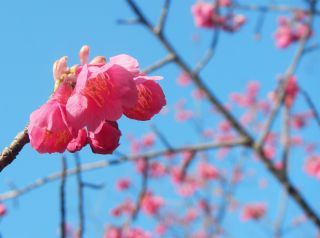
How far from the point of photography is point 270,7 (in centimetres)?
340

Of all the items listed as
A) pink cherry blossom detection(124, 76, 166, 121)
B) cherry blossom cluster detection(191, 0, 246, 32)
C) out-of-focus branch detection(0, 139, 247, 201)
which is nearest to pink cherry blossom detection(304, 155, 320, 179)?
cherry blossom cluster detection(191, 0, 246, 32)

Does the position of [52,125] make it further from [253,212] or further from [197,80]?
[253,212]

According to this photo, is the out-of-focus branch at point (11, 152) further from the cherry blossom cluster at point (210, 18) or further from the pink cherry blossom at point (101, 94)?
the cherry blossom cluster at point (210, 18)

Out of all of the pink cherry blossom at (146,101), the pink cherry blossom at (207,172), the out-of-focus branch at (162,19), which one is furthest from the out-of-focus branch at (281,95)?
the pink cherry blossom at (207,172)

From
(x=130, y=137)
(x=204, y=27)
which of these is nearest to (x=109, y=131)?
(x=204, y=27)

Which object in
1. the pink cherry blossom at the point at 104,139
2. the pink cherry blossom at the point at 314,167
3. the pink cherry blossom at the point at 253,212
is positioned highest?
the pink cherry blossom at the point at 104,139

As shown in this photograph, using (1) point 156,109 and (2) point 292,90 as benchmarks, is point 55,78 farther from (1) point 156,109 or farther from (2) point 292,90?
(2) point 292,90

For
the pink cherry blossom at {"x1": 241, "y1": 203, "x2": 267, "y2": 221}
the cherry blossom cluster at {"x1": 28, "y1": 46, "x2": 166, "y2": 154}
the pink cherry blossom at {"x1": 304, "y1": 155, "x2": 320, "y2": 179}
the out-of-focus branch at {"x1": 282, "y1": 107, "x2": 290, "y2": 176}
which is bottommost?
the pink cherry blossom at {"x1": 241, "y1": 203, "x2": 267, "y2": 221}

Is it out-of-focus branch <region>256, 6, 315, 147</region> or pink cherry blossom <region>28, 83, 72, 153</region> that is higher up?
pink cherry blossom <region>28, 83, 72, 153</region>

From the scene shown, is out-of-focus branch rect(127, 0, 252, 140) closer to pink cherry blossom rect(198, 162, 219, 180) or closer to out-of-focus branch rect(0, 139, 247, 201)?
out-of-focus branch rect(0, 139, 247, 201)

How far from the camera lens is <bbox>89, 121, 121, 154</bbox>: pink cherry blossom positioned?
906 mm

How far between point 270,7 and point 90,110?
109 inches

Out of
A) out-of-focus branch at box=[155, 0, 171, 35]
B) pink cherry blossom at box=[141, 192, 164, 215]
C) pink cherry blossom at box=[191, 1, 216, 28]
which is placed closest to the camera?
out-of-focus branch at box=[155, 0, 171, 35]

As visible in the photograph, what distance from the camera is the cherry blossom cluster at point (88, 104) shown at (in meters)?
0.87
